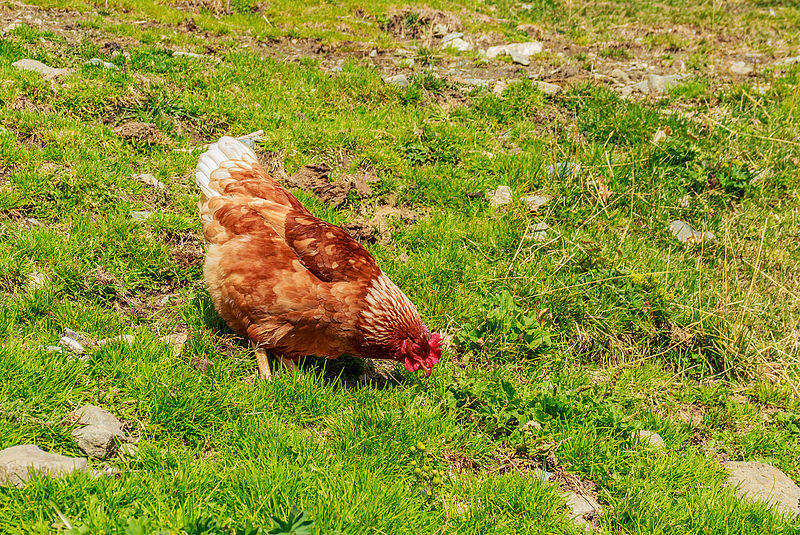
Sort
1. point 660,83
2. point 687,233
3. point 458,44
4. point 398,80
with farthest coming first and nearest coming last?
point 458,44, point 660,83, point 398,80, point 687,233

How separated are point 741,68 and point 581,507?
8.91m

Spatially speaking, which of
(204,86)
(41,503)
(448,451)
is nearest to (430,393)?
(448,451)

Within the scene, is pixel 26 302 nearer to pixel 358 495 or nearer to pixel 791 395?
pixel 358 495

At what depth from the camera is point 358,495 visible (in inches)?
117

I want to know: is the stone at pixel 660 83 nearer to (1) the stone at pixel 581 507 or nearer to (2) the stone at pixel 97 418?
(1) the stone at pixel 581 507

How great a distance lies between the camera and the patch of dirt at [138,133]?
5902 mm

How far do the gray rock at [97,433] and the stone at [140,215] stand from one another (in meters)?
2.18

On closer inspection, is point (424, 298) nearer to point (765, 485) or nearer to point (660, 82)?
point (765, 485)

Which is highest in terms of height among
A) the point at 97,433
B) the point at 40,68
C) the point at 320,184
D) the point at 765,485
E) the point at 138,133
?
the point at 40,68

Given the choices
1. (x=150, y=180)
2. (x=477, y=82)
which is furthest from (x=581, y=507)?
(x=477, y=82)

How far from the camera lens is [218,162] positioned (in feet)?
15.1

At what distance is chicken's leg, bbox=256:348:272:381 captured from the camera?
3.88 meters

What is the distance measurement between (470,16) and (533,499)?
992cm

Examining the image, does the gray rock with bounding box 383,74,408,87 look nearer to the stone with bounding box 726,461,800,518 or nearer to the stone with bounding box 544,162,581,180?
the stone with bounding box 544,162,581,180
